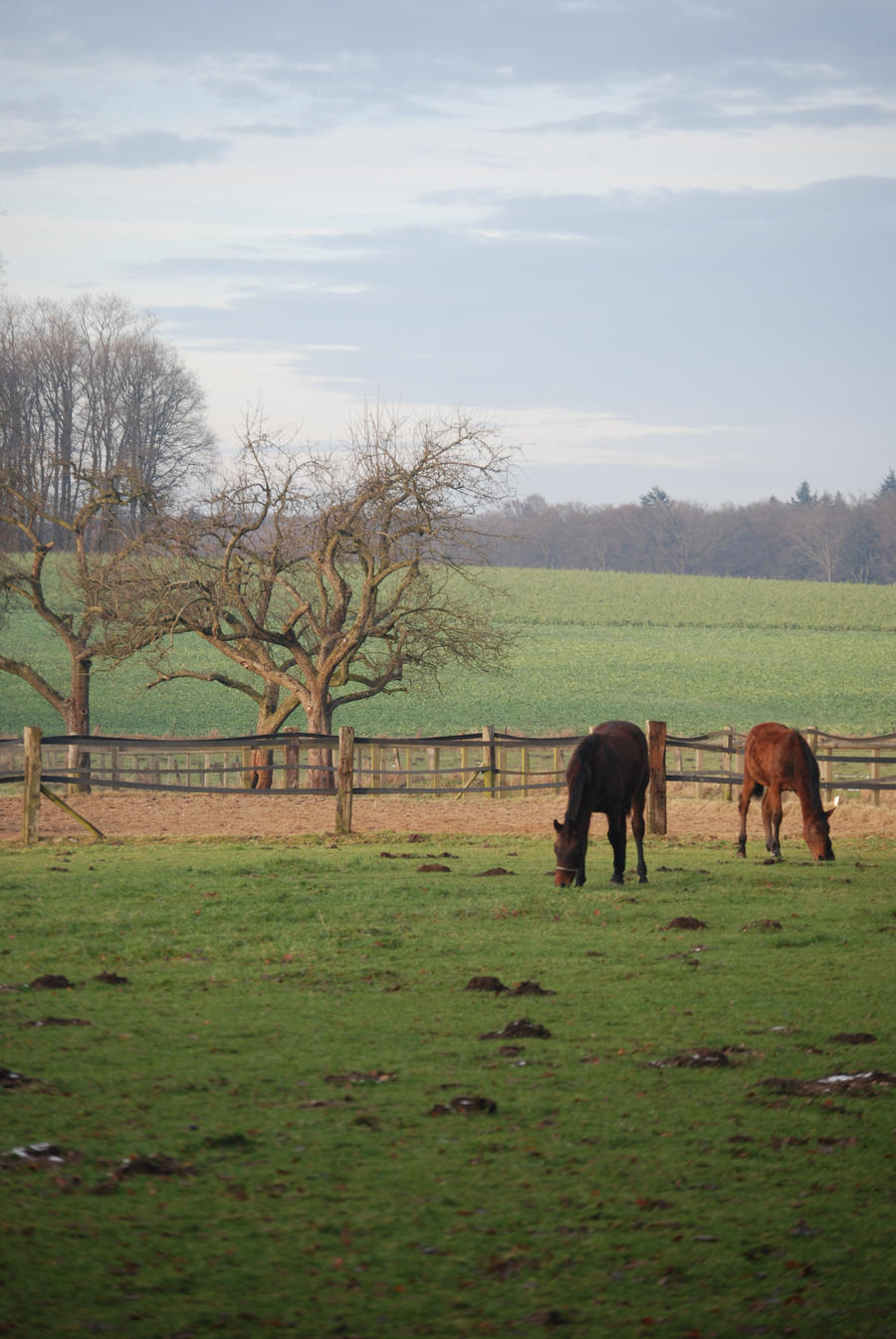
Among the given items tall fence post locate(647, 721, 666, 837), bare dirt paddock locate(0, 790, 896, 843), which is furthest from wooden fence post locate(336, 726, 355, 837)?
tall fence post locate(647, 721, 666, 837)

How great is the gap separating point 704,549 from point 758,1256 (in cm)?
9977

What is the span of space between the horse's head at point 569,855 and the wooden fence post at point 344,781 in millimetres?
4678

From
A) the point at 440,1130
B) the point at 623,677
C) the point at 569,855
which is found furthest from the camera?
the point at 623,677

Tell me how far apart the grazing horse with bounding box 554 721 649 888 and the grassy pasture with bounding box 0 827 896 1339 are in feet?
5.72

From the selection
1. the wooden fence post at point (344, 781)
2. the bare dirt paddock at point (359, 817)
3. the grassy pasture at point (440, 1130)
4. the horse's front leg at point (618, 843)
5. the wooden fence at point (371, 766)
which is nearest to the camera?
the grassy pasture at point (440, 1130)

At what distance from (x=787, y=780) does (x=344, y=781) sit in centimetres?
547

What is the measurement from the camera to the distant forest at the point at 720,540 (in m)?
93.5

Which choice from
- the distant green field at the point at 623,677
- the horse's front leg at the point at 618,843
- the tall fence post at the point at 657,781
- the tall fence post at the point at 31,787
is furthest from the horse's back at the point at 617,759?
the distant green field at the point at 623,677

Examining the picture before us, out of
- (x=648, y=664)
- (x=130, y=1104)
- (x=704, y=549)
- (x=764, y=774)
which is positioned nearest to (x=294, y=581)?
(x=764, y=774)

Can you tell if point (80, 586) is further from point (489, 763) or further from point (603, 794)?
point (603, 794)

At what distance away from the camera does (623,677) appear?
151 feet

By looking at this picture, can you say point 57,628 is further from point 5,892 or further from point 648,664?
point 648,664

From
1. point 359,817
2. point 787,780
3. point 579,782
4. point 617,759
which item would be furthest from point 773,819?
point 359,817

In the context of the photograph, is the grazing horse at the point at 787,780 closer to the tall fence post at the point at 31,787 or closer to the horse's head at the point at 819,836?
the horse's head at the point at 819,836
